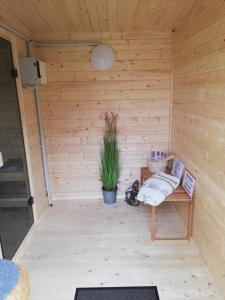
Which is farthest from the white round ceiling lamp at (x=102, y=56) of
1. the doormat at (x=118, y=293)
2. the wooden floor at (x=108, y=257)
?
the doormat at (x=118, y=293)

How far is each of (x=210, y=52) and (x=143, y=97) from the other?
1234mm

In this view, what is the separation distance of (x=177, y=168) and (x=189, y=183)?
1.21 ft

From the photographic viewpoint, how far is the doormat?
165cm

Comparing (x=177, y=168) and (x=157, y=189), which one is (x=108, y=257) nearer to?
(x=157, y=189)

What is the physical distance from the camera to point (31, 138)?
2613 mm

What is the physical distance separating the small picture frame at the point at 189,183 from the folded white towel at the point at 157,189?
3.0 inches

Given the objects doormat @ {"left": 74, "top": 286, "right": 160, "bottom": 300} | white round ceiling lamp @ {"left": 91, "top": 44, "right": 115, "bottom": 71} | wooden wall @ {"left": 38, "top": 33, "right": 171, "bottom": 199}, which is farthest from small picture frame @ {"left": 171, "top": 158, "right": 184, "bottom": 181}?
white round ceiling lamp @ {"left": 91, "top": 44, "right": 115, "bottom": 71}

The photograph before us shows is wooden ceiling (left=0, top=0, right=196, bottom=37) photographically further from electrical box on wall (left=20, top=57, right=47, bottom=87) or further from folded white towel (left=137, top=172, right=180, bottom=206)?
folded white towel (left=137, top=172, right=180, bottom=206)

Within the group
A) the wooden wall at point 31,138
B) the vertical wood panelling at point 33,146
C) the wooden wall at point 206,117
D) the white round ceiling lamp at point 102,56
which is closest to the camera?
the wooden wall at point 206,117

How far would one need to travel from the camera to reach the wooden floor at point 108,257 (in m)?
1.75

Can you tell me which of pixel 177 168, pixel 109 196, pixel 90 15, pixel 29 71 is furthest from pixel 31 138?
pixel 177 168

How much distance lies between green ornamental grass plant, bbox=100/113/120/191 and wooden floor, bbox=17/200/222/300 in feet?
1.34

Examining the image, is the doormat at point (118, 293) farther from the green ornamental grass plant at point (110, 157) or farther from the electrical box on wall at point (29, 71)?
the electrical box on wall at point (29, 71)

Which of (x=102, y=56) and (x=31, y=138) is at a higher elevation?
(x=102, y=56)
